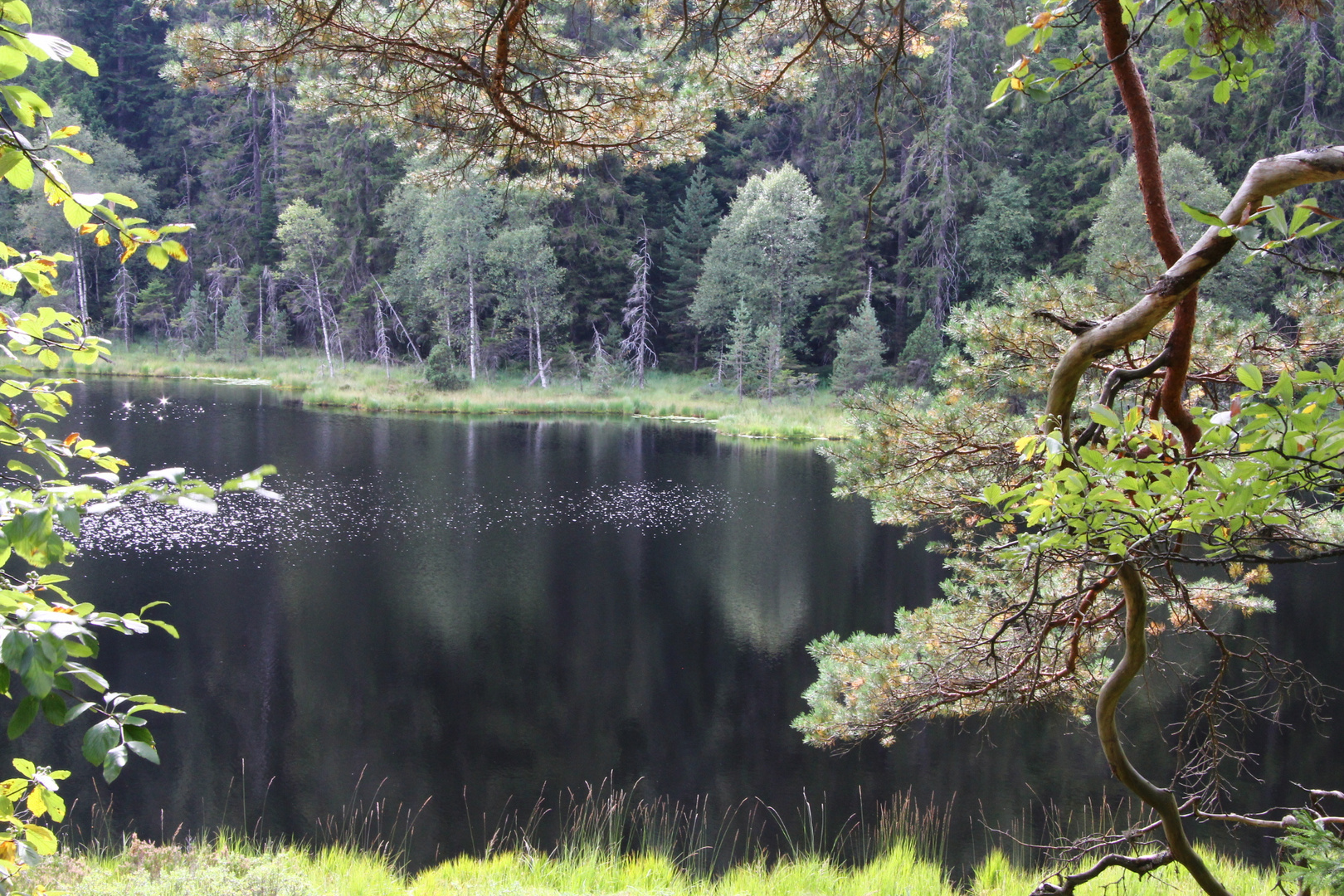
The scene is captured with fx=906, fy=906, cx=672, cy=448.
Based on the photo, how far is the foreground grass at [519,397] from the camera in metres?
23.7

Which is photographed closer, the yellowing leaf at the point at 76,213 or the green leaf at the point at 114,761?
the green leaf at the point at 114,761

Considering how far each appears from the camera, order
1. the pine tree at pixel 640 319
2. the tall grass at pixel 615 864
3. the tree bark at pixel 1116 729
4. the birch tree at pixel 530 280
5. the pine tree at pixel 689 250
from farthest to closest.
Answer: the pine tree at pixel 689 250 → the pine tree at pixel 640 319 → the birch tree at pixel 530 280 → the tall grass at pixel 615 864 → the tree bark at pixel 1116 729

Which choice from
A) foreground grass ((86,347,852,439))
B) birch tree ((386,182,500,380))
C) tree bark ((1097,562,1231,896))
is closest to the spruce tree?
foreground grass ((86,347,852,439))

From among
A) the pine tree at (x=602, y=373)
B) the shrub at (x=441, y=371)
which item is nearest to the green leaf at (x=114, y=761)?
the shrub at (x=441, y=371)

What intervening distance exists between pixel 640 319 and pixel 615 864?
2688 cm

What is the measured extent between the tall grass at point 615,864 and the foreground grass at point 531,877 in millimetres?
11

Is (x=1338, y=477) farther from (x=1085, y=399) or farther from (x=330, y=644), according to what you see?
(x=330, y=644)

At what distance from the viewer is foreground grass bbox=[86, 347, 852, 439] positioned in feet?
77.7

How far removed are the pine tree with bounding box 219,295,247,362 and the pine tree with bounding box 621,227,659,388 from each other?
13054 mm

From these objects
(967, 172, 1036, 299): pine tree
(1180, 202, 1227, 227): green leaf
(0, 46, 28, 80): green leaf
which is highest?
(967, 172, 1036, 299): pine tree

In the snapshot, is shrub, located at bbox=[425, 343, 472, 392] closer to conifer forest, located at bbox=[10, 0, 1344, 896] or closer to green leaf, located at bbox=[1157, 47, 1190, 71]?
conifer forest, located at bbox=[10, 0, 1344, 896]

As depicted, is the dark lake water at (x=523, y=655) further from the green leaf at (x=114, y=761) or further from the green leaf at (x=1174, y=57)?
the green leaf at (x=1174, y=57)

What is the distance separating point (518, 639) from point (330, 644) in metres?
1.74

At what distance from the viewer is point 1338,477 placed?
1.48 meters
